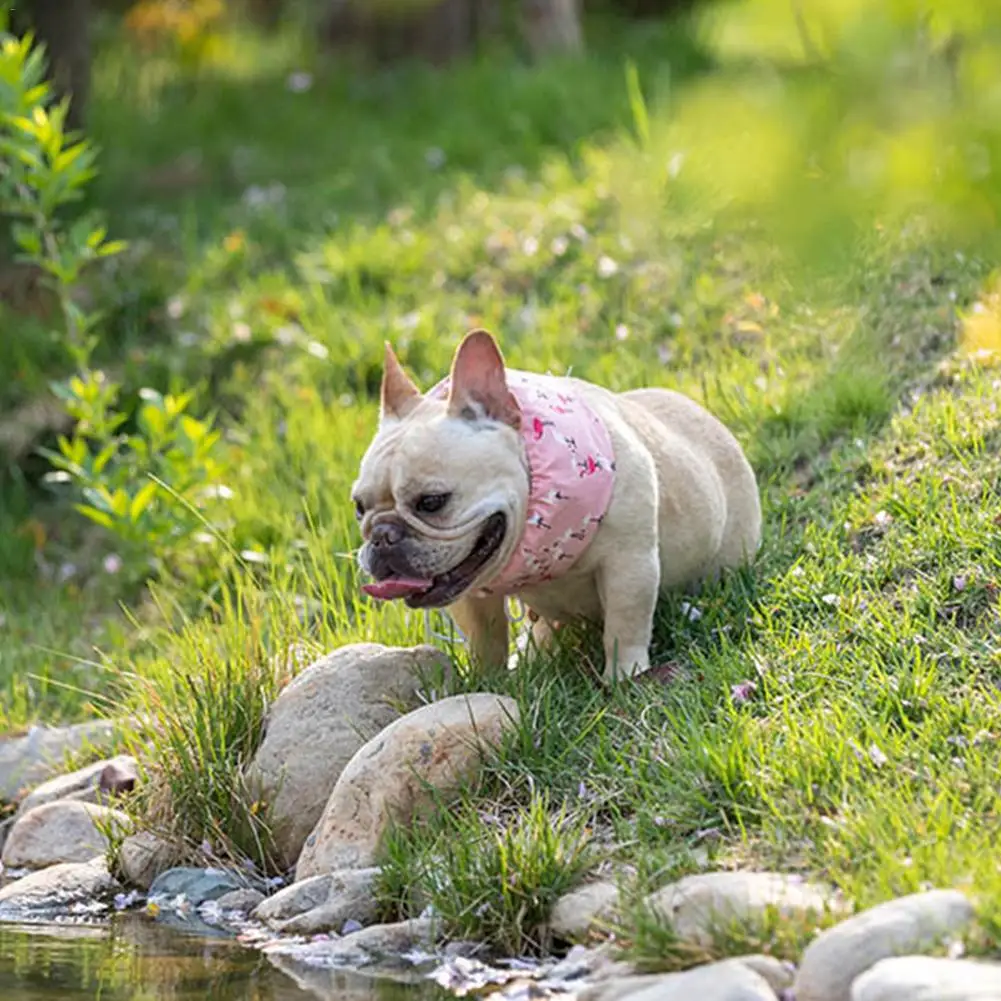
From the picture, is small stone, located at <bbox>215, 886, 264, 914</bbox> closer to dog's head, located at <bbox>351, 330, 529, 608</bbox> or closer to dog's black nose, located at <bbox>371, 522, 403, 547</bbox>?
dog's head, located at <bbox>351, 330, 529, 608</bbox>

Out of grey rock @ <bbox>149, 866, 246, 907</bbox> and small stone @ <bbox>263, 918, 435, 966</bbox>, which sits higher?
small stone @ <bbox>263, 918, 435, 966</bbox>

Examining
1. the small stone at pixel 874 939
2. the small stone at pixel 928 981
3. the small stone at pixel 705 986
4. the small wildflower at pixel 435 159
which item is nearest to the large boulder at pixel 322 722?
the small stone at pixel 705 986

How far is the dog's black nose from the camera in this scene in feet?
16.2

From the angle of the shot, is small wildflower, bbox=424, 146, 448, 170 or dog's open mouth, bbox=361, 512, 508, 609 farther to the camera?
small wildflower, bbox=424, 146, 448, 170

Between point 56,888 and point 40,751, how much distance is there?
127 cm

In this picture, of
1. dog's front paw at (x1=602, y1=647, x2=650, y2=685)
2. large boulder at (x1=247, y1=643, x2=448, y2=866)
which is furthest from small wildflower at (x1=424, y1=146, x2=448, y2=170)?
dog's front paw at (x1=602, y1=647, x2=650, y2=685)

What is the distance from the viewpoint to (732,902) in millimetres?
4102

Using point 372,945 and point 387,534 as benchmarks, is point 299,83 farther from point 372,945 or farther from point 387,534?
point 372,945

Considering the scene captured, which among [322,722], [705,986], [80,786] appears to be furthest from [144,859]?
[705,986]

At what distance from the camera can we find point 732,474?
5.96m

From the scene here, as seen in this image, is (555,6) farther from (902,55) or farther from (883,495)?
(902,55)

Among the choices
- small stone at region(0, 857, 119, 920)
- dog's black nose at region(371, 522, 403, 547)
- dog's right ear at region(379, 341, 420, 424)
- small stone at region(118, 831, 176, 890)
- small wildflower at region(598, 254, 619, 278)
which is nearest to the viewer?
dog's black nose at region(371, 522, 403, 547)

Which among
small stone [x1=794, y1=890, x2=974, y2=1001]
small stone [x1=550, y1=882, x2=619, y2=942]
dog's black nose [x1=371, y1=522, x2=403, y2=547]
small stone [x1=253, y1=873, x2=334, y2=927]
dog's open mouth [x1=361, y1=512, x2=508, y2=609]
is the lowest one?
small stone [x1=253, y1=873, x2=334, y2=927]

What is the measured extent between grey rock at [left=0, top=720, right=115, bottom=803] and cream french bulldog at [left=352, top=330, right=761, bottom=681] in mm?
1625
